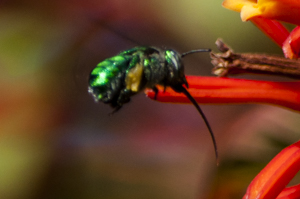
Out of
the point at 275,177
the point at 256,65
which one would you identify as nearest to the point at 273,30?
the point at 256,65

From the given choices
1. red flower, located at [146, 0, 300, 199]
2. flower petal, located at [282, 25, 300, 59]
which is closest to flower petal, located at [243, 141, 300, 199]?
red flower, located at [146, 0, 300, 199]

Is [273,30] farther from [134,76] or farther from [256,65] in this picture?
[134,76]

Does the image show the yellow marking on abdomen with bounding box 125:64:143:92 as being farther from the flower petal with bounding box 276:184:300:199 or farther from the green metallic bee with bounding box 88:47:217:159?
the flower petal with bounding box 276:184:300:199

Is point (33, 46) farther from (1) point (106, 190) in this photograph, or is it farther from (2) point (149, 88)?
(2) point (149, 88)

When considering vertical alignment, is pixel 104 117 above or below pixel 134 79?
below

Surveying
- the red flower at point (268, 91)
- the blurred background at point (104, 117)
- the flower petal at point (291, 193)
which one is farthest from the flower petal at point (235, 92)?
the blurred background at point (104, 117)
